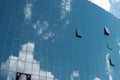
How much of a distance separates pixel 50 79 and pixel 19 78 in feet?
Answer: 14.5

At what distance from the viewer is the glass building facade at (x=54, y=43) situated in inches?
1517

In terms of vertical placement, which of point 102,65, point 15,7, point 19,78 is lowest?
point 19,78

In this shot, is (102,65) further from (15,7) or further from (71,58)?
(15,7)

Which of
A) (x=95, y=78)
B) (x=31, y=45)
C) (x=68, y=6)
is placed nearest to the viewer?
(x=31, y=45)

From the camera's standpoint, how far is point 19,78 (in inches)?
1460

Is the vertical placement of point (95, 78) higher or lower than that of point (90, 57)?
lower

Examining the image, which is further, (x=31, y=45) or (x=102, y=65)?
(x=102, y=65)

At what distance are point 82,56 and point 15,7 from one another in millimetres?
12539

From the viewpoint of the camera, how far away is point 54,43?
42.0m

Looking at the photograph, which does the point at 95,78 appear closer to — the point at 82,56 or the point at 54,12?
the point at 82,56

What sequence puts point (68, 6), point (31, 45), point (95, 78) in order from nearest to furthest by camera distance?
point (31, 45)
point (95, 78)
point (68, 6)

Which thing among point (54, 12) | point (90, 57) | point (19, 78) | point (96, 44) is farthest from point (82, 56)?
point (19, 78)

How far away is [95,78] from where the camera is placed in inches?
1699

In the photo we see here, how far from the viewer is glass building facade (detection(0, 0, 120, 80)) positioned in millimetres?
38531
